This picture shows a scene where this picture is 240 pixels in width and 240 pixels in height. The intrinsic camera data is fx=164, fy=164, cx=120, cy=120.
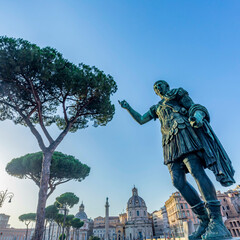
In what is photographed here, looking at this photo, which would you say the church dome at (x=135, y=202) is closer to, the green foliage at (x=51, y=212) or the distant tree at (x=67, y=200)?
the green foliage at (x=51, y=212)

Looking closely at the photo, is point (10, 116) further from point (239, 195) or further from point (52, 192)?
point (239, 195)

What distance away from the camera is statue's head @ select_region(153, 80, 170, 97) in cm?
287

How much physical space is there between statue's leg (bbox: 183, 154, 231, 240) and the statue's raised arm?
1030mm

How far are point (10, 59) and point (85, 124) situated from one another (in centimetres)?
605

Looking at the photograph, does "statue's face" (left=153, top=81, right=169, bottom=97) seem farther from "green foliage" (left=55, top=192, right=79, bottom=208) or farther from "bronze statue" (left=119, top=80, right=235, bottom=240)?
"green foliage" (left=55, top=192, right=79, bottom=208)

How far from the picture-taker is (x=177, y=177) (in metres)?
2.23

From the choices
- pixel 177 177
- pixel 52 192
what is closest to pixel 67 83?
pixel 177 177

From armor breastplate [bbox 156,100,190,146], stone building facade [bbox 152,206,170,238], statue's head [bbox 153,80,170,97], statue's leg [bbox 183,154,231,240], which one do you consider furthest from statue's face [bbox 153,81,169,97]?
stone building facade [bbox 152,206,170,238]

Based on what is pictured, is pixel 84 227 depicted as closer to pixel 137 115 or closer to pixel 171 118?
pixel 137 115

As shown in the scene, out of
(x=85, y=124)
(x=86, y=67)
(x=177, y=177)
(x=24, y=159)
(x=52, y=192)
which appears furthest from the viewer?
(x=24, y=159)

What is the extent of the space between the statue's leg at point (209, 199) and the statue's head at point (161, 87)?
3.97 ft

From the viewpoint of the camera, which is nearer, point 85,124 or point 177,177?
point 177,177

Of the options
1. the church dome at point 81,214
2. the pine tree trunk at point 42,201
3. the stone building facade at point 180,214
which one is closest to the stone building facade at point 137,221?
the stone building facade at point 180,214

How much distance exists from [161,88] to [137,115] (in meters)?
0.64
